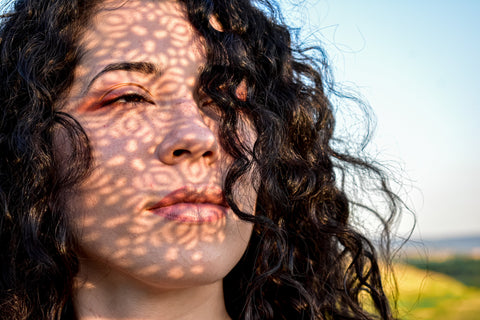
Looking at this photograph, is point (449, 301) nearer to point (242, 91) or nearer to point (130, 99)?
point (242, 91)

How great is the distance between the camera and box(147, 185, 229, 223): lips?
1.55m

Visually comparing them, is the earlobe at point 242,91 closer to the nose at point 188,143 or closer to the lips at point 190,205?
the nose at point 188,143

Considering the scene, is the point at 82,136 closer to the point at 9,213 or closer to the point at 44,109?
the point at 44,109

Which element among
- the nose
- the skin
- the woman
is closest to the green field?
the woman

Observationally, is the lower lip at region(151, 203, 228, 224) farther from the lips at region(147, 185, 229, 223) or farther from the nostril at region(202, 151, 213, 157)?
the nostril at region(202, 151, 213, 157)

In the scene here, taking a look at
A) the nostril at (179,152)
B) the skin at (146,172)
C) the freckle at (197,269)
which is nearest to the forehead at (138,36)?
the skin at (146,172)

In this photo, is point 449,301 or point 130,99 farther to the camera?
point 449,301

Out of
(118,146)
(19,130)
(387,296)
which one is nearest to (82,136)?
(118,146)

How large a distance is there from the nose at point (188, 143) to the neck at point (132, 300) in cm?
42

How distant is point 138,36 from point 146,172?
44 cm

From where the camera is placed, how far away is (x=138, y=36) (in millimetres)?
1675

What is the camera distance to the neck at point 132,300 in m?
1.66

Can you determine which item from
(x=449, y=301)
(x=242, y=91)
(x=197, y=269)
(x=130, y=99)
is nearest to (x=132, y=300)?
(x=197, y=269)

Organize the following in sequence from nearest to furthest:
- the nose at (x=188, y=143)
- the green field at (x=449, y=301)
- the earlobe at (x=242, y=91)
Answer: the nose at (x=188, y=143)
the earlobe at (x=242, y=91)
the green field at (x=449, y=301)
